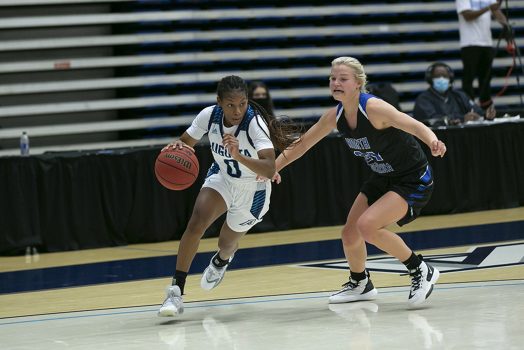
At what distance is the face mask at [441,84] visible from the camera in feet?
38.8

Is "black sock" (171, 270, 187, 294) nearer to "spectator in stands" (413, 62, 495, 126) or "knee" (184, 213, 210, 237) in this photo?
"knee" (184, 213, 210, 237)

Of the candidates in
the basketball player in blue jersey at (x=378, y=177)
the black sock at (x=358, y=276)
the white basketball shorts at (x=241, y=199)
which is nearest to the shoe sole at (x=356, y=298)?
the basketball player in blue jersey at (x=378, y=177)

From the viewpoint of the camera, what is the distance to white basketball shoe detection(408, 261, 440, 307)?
21.3 feet

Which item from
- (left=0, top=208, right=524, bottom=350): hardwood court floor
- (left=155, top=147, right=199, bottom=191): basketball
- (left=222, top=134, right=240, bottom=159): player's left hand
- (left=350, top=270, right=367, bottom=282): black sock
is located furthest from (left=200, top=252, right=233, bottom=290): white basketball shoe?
(left=222, top=134, right=240, bottom=159): player's left hand

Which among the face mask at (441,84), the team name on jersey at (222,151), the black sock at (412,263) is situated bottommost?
the black sock at (412,263)

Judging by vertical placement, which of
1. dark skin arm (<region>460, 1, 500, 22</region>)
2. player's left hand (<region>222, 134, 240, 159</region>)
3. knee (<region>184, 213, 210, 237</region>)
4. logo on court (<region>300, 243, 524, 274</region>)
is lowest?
logo on court (<region>300, 243, 524, 274</region>)

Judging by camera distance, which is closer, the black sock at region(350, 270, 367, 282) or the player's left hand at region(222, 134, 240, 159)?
the player's left hand at region(222, 134, 240, 159)

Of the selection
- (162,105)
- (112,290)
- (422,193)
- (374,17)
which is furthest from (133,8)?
(422,193)

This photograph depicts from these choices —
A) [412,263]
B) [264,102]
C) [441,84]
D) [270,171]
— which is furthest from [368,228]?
[441,84]

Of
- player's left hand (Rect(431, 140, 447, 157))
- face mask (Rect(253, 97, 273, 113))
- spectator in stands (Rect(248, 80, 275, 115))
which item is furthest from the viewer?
spectator in stands (Rect(248, 80, 275, 115))

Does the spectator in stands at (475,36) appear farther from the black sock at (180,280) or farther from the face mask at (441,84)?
the black sock at (180,280)

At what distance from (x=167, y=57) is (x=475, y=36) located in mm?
3788

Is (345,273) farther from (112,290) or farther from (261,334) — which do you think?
(261,334)

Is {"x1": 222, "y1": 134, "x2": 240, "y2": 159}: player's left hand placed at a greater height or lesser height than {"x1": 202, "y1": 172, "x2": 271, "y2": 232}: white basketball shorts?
greater
